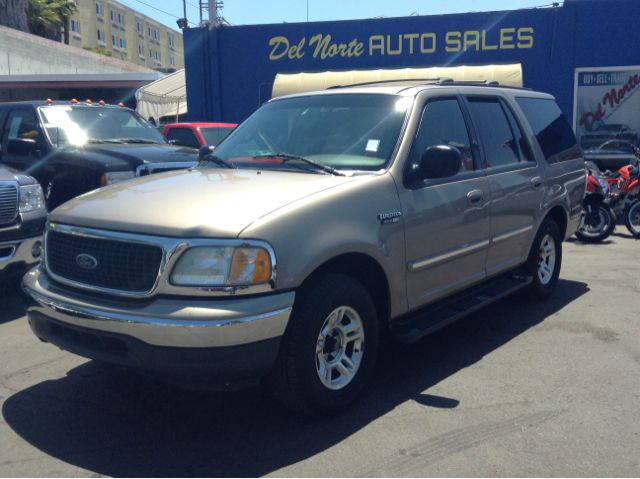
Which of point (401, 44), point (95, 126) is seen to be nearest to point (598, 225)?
point (95, 126)

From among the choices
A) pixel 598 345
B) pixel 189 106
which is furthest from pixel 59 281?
pixel 189 106

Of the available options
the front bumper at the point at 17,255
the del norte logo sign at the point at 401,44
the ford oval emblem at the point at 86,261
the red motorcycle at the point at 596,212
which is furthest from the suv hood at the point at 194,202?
the del norte logo sign at the point at 401,44

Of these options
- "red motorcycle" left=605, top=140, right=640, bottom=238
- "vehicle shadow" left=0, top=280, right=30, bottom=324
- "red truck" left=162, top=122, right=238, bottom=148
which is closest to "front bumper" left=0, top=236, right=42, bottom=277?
"vehicle shadow" left=0, top=280, right=30, bottom=324

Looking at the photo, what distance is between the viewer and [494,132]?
5570 millimetres

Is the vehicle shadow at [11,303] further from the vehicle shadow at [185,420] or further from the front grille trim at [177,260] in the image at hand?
the front grille trim at [177,260]

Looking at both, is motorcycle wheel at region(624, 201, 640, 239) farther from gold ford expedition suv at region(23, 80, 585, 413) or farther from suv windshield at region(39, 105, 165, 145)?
suv windshield at region(39, 105, 165, 145)

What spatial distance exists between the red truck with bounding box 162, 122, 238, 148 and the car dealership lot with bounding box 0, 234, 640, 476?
833 centimetres

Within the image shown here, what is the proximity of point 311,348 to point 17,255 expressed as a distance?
3.47 meters

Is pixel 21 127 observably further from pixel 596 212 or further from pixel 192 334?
pixel 596 212

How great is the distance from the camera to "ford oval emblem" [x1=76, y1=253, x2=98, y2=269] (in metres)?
3.72

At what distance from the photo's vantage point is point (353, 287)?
3.94 m

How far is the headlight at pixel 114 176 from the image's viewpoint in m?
7.58

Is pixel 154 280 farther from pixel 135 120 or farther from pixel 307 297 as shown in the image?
pixel 135 120

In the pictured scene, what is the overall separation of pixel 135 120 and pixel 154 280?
690 centimetres
